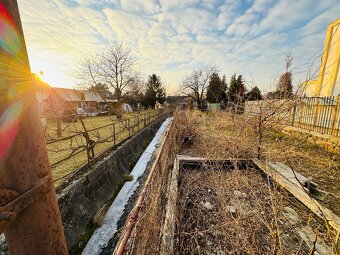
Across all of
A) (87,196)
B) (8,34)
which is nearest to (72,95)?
(87,196)

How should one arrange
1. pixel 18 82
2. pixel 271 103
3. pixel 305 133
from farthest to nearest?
pixel 305 133 → pixel 271 103 → pixel 18 82

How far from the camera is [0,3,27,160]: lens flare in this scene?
1.87 ft

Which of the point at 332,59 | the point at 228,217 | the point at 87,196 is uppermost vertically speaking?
the point at 332,59

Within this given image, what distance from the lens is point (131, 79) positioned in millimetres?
27406

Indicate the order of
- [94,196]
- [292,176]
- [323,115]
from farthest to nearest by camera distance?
[323,115], [94,196], [292,176]

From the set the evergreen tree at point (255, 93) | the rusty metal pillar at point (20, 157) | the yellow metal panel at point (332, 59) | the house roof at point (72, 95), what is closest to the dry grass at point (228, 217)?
the evergreen tree at point (255, 93)

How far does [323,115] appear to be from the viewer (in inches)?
329

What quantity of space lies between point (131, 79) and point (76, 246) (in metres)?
26.3

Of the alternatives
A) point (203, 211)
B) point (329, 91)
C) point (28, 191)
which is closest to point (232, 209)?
point (203, 211)

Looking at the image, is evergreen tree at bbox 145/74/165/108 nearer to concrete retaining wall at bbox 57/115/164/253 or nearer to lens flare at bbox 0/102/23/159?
concrete retaining wall at bbox 57/115/164/253

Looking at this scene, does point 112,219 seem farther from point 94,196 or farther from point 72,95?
point 72,95

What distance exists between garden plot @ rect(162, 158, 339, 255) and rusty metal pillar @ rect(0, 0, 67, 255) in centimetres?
171

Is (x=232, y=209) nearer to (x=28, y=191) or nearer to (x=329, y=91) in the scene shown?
(x=28, y=191)

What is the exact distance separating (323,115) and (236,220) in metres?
9.02
